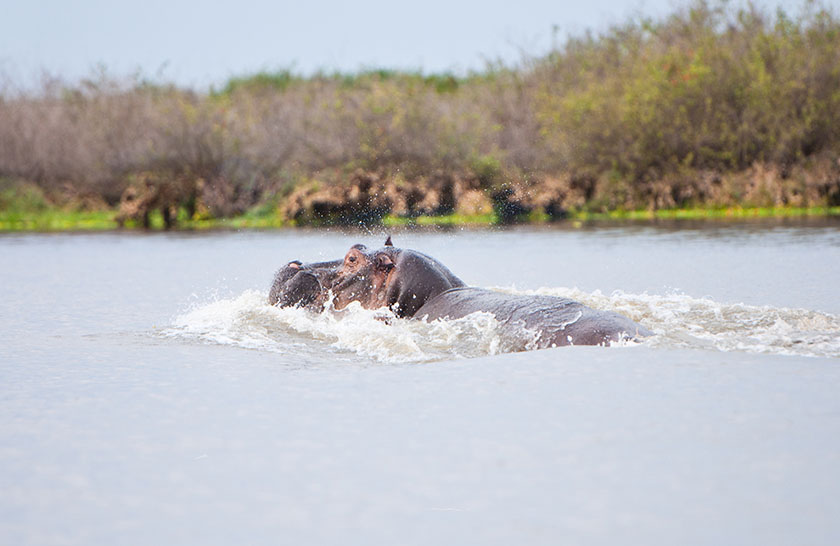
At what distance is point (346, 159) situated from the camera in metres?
29.6

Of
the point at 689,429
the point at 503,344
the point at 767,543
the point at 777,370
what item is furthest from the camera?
the point at 503,344

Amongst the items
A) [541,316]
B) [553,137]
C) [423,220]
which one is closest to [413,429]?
[541,316]

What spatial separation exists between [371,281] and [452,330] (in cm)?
97

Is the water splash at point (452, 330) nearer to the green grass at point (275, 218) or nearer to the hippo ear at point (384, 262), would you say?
the hippo ear at point (384, 262)

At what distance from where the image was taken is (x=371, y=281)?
7.18 metres

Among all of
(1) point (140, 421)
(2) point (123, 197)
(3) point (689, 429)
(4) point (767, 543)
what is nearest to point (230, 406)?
(1) point (140, 421)

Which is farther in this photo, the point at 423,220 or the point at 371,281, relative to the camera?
the point at 423,220

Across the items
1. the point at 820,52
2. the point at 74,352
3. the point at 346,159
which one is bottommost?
the point at 74,352

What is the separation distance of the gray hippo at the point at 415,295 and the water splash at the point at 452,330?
0.09 metres

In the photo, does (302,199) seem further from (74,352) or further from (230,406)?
(230,406)

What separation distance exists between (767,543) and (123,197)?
28.5 metres

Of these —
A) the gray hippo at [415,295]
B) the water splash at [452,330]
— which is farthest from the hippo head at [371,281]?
the water splash at [452,330]

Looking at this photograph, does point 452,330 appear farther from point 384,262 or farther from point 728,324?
point 728,324

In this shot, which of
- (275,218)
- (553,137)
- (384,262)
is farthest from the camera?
(553,137)
